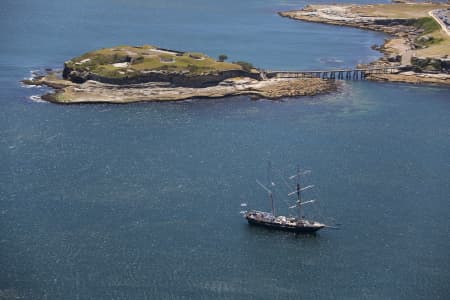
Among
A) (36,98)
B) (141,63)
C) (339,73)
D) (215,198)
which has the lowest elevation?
(215,198)

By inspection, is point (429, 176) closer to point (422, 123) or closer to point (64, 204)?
point (422, 123)

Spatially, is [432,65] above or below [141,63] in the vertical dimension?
below

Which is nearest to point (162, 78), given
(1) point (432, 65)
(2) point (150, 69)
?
(2) point (150, 69)

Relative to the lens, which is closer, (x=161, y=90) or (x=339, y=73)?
(x=161, y=90)

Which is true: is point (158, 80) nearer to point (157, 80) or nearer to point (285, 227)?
point (157, 80)

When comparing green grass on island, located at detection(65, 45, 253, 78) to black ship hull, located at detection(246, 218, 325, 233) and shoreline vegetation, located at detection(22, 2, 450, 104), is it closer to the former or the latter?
shoreline vegetation, located at detection(22, 2, 450, 104)

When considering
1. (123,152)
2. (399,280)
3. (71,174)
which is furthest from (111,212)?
(399,280)

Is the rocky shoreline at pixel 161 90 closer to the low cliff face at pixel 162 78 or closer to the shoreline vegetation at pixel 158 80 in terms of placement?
the shoreline vegetation at pixel 158 80
